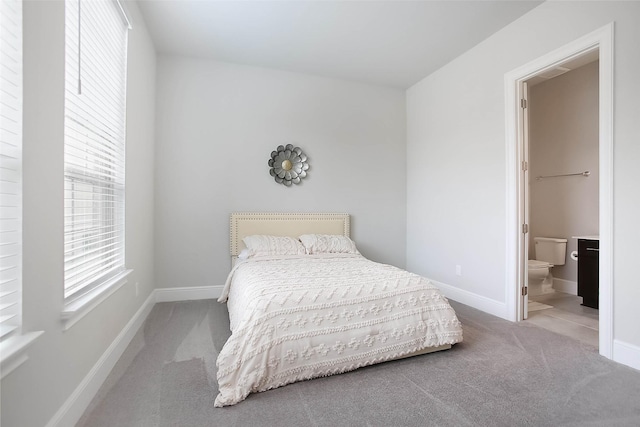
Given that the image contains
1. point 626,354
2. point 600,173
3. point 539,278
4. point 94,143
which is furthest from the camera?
point 539,278

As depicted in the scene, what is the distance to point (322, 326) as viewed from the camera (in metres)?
1.99

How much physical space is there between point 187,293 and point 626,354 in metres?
3.94

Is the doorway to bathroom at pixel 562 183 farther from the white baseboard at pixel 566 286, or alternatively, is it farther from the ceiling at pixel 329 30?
the ceiling at pixel 329 30

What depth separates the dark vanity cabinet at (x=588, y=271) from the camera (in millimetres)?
3355

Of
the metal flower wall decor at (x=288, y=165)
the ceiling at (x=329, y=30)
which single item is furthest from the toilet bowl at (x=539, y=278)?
the metal flower wall decor at (x=288, y=165)

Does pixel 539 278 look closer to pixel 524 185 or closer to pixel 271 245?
pixel 524 185

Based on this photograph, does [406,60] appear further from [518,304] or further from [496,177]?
[518,304]

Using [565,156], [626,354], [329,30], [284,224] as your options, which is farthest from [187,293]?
[565,156]

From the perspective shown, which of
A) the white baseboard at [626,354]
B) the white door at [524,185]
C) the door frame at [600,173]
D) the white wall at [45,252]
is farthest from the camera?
the white door at [524,185]

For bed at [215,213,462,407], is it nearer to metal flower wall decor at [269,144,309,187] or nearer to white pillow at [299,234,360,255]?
white pillow at [299,234,360,255]

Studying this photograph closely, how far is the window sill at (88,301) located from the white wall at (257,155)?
4.95ft

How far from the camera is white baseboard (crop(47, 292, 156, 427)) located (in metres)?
1.41

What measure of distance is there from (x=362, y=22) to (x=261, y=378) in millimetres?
3082

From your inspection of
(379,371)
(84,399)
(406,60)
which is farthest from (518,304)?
(84,399)
